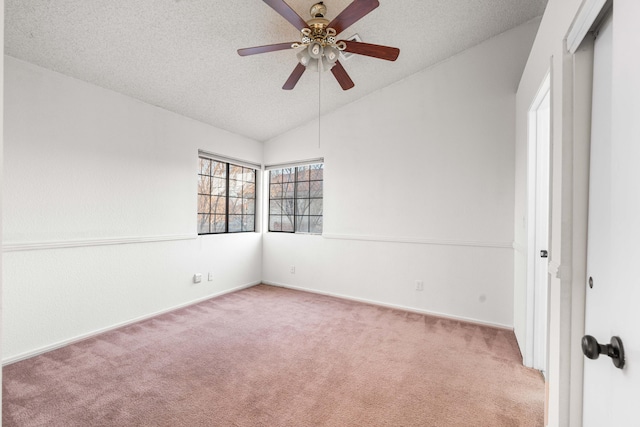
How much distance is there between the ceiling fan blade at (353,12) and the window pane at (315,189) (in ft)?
8.63

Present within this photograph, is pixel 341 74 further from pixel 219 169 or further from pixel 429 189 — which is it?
pixel 219 169

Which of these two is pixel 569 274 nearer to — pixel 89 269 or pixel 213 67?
pixel 213 67

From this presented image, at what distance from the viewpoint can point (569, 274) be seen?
1.31 m

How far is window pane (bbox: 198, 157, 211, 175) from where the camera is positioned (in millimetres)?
4036

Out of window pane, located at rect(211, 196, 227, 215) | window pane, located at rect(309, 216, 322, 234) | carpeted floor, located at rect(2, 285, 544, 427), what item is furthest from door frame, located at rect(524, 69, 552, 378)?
window pane, located at rect(211, 196, 227, 215)

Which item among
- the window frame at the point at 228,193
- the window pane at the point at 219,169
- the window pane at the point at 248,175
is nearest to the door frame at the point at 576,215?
the window frame at the point at 228,193

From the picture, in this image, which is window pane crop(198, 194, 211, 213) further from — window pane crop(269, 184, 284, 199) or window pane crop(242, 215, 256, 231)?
window pane crop(269, 184, 284, 199)

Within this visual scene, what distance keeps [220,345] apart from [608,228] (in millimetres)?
2762

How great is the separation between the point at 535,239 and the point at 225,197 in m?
3.72

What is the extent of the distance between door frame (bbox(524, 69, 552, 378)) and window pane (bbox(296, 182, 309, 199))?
9.56ft

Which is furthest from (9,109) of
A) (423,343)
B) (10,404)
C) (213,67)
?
(423,343)

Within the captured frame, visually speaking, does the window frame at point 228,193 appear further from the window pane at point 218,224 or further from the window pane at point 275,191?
the window pane at point 275,191

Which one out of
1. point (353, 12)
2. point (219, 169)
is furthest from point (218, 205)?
point (353, 12)

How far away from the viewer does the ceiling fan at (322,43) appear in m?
1.84
